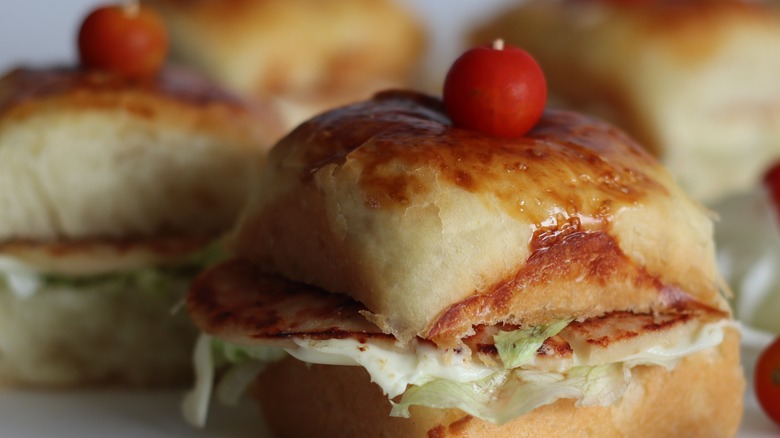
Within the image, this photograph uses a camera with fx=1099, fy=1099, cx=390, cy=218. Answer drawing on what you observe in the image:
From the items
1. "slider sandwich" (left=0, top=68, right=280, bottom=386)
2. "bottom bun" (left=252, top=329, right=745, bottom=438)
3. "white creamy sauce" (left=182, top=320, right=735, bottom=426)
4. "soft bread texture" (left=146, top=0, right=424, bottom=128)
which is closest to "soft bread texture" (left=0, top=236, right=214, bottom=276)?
"slider sandwich" (left=0, top=68, right=280, bottom=386)

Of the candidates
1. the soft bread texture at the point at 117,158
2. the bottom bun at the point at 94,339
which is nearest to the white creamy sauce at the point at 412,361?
the bottom bun at the point at 94,339

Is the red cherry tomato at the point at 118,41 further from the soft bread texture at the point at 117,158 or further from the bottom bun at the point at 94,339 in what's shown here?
the bottom bun at the point at 94,339

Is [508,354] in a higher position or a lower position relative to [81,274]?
higher

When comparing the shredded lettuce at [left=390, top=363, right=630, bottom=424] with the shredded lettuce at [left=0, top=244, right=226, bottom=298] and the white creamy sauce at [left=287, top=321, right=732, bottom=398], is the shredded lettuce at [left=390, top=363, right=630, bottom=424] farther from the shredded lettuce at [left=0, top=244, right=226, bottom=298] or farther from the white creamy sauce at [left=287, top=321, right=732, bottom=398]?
the shredded lettuce at [left=0, top=244, right=226, bottom=298]

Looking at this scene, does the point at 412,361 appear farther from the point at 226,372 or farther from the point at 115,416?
the point at 115,416

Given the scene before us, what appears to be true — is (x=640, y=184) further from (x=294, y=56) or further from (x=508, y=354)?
(x=294, y=56)

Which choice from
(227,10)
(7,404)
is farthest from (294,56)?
(7,404)

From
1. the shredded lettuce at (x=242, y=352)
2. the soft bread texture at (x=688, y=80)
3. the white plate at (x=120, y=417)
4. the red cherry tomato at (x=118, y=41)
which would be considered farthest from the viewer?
the soft bread texture at (x=688, y=80)
